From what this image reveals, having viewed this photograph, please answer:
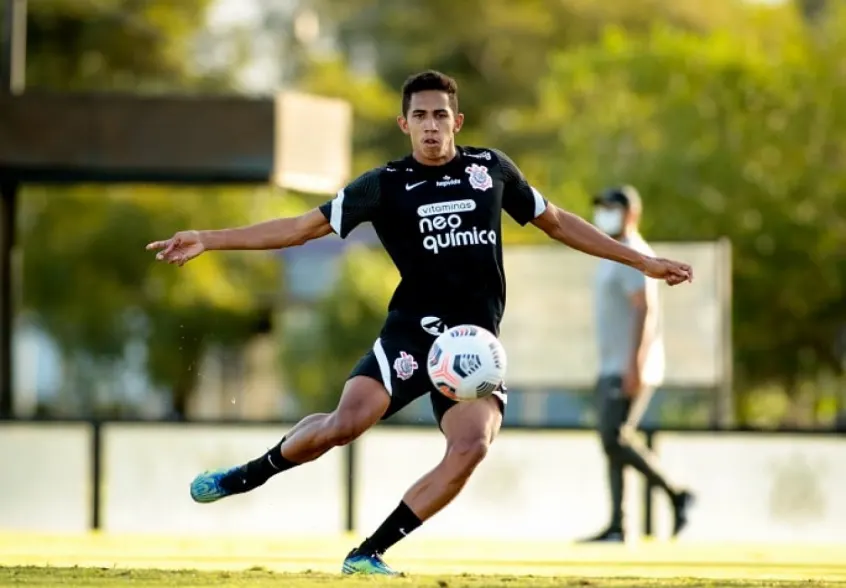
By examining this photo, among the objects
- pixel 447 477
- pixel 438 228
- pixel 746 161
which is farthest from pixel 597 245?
pixel 746 161

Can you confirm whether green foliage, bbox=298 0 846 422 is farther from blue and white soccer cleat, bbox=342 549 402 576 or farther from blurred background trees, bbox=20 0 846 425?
blue and white soccer cleat, bbox=342 549 402 576

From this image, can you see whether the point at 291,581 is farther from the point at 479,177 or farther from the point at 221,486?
the point at 479,177

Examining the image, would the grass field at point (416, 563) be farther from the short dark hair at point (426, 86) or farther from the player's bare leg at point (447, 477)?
the short dark hair at point (426, 86)

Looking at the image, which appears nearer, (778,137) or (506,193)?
(506,193)

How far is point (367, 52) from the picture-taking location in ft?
246

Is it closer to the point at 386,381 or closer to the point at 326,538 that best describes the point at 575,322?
the point at 326,538

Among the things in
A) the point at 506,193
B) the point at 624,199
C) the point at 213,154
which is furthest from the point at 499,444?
the point at 506,193

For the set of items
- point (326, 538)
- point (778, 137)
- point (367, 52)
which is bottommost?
point (326, 538)

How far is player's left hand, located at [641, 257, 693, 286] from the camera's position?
11156mm

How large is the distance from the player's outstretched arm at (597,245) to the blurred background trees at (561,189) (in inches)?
1171

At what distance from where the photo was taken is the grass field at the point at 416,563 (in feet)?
34.0

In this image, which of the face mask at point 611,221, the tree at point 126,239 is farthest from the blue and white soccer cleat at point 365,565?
the tree at point 126,239

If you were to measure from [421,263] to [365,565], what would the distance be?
4.73 ft

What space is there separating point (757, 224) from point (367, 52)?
35.2 m
